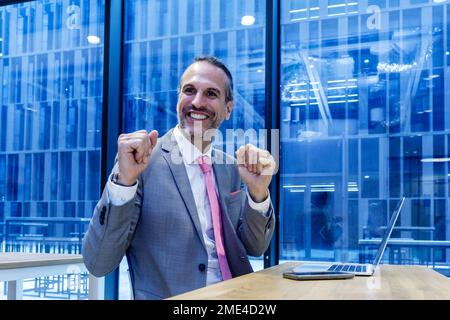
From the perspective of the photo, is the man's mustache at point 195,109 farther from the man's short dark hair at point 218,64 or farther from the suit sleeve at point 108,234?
the suit sleeve at point 108,234

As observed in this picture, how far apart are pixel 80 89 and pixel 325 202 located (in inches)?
65.9

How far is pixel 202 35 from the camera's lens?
2.95m

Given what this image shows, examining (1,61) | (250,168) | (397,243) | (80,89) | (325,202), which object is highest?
(1,61)

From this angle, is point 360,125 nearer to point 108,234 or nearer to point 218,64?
point 218,64

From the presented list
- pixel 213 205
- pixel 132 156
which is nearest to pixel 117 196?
pixel 132 156

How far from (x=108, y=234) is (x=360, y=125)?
182 cm

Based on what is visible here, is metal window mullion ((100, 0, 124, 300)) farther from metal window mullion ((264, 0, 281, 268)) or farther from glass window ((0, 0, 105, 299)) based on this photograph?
metal window mullion ((264, 0, 281, 268))

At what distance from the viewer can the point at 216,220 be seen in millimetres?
1308

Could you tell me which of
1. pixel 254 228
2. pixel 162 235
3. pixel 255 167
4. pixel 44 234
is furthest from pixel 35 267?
pixel 44 234

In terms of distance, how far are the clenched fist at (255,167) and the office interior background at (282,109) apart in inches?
46.4

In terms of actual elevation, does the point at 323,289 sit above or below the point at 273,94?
below

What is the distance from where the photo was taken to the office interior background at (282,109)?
254cm

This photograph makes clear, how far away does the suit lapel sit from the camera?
49.3 inches
